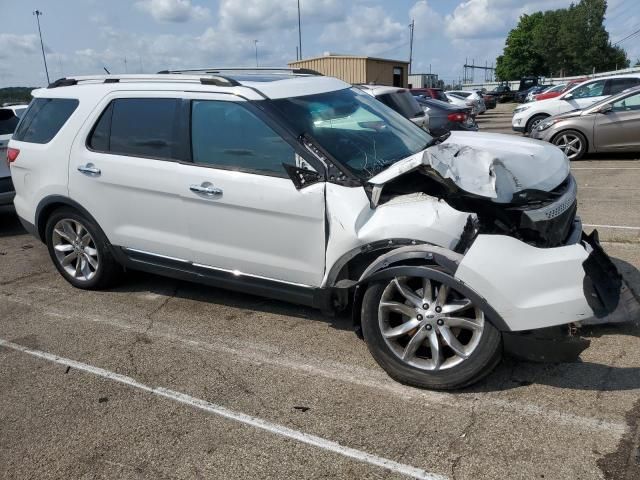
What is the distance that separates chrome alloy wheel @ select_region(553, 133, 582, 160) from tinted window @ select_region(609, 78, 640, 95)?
353 cm

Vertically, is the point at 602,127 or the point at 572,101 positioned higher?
the point at 572,101

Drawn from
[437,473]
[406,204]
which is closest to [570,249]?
[406,204]

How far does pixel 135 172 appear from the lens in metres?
4.34

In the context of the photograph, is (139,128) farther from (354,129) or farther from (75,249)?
(354,129)

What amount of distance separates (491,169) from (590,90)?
13.6 meters

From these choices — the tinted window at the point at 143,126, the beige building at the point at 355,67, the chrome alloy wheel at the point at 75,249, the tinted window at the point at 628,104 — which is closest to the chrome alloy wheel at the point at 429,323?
the tinted window at the point at 143,126

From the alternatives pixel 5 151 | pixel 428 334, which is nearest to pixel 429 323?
pixel 428 334

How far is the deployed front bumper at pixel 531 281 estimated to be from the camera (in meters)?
2.93

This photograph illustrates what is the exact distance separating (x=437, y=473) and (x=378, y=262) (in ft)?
3.95

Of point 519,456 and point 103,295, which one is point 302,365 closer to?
point 519,456

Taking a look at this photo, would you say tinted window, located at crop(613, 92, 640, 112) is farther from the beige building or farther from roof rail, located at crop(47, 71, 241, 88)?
the beige building

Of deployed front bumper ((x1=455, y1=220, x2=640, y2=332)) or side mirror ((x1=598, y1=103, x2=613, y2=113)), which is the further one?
side mirror ((x1=598, y1=103, x2=613, y2=113))

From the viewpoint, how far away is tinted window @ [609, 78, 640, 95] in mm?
13406

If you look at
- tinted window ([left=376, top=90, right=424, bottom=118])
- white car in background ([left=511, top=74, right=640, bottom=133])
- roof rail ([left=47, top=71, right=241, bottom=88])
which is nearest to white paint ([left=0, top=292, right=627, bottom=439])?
roof rail ([left=47, top=71, right=241, bottom=88])
